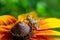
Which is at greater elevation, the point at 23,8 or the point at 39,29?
the point at 23,8

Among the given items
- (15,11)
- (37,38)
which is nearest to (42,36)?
(37,38)

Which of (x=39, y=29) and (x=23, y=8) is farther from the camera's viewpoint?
(x=23, y=8)

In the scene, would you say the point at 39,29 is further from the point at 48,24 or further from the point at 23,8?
the point at 23,8

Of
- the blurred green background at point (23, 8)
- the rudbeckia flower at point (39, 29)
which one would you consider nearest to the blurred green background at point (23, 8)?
the blurred green background at point (23, 8)

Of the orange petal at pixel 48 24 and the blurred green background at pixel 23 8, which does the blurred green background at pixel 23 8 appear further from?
the orange petal at pixel 48 24

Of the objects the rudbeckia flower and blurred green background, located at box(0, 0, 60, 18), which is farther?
blurred green background, located at box(0, 0, 60, 18)

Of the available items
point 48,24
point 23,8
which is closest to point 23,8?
point 23,8

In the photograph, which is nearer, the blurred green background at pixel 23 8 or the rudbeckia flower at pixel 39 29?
the rudbeckia flower at pixel 39 29

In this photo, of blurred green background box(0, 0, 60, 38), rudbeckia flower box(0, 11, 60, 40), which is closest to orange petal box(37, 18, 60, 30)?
rudbeckia flower box(0, 11, 60, 40)

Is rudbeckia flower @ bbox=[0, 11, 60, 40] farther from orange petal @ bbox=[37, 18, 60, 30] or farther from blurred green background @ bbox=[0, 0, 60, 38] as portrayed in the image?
blurred green background @ bbox=[0, 0, 60, 38]

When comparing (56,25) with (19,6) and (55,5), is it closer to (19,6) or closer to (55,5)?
(19,6)

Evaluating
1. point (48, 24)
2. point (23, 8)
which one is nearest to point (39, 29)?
point (48, 24)
